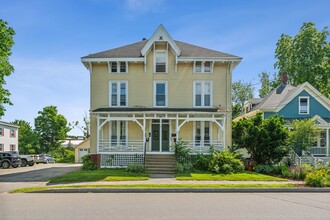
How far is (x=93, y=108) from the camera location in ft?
74.3

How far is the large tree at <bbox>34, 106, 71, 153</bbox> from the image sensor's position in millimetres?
55500

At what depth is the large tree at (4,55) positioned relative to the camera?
2344 centimetres

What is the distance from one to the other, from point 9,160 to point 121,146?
550 inches

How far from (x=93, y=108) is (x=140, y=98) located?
371 cm

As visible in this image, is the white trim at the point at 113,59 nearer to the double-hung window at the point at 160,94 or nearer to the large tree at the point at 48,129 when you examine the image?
the double-hung window at the point at 160,94

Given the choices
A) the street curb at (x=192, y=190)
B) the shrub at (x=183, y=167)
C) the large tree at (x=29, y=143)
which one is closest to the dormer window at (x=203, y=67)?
the shrub at (x=183, y=167)

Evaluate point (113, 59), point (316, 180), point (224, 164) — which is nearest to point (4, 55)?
point (113, 59)

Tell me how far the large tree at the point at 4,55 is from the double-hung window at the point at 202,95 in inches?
608

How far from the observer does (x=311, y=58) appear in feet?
121

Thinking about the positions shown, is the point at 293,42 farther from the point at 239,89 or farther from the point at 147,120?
the point at 147,120

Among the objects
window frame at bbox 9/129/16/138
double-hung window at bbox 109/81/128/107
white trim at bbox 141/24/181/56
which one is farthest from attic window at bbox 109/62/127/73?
window frame at bbox 9/129/16/138

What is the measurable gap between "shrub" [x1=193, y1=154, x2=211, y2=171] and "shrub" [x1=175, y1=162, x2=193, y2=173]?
0.76 metres
